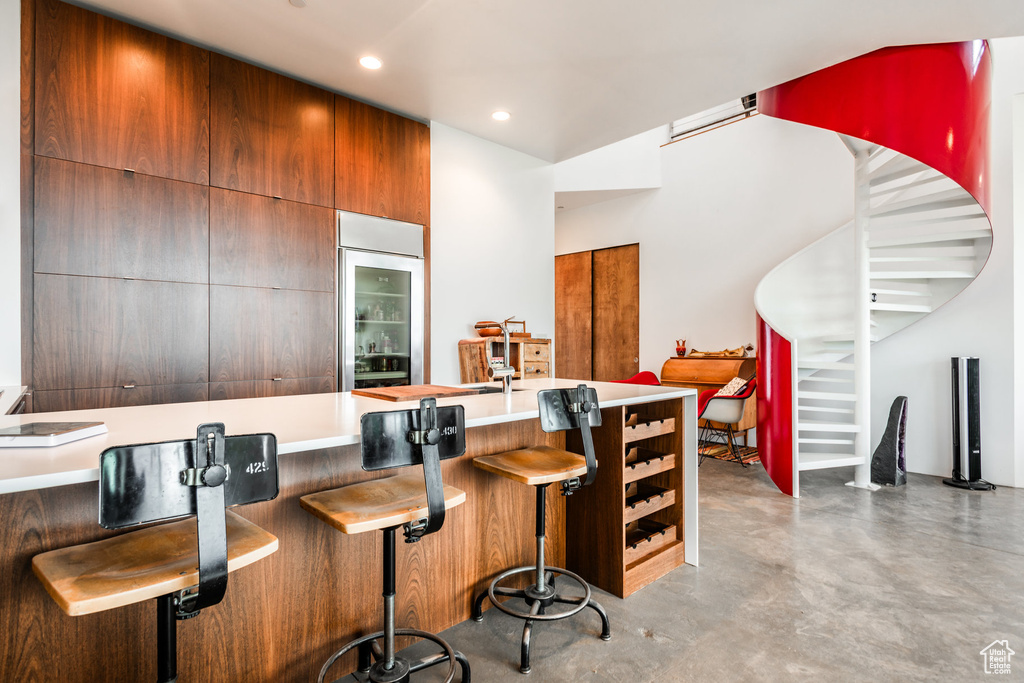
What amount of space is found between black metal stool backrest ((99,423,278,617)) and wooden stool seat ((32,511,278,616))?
0.20 feet

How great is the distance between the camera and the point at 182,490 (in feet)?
3.33

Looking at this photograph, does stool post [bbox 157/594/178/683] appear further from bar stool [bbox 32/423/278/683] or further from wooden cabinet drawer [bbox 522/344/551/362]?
wooden cabinet drawer [bbox 522/344/551/362]

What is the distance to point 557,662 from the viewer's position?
6.13 feet

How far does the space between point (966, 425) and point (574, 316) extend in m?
4.75

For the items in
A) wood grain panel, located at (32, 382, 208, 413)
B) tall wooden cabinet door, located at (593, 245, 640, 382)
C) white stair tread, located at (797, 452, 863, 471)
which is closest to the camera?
wood grain panel, located at (32, 382, 208, 413)

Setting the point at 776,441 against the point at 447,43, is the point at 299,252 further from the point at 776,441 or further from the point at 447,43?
the point at 776,441

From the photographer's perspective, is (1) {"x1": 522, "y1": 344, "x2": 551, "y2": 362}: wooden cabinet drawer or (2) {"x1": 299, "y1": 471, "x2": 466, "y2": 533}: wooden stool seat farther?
(1) {"x1": 522, "y1": 344, "x2": 551, "y2": 362}: wooden cabinet drawer

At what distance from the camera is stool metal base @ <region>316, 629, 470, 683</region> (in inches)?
62.4

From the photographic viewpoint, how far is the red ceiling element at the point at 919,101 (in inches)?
131

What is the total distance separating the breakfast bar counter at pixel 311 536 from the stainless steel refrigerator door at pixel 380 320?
1.66 metres

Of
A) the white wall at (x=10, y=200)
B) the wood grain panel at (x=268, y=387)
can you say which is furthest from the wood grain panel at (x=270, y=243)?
the white wall at (x=10, y=200)

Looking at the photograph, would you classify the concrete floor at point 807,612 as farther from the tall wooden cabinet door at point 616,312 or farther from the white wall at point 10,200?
the tall wooden cabinet door at point 616,312

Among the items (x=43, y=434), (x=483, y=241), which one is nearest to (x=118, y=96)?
(x=43, y=434)

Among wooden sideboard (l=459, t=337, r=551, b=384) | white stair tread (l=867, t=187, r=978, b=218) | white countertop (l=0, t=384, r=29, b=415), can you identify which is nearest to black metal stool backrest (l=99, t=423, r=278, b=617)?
white countertop (l=0, t=384, r=29, b=415)
